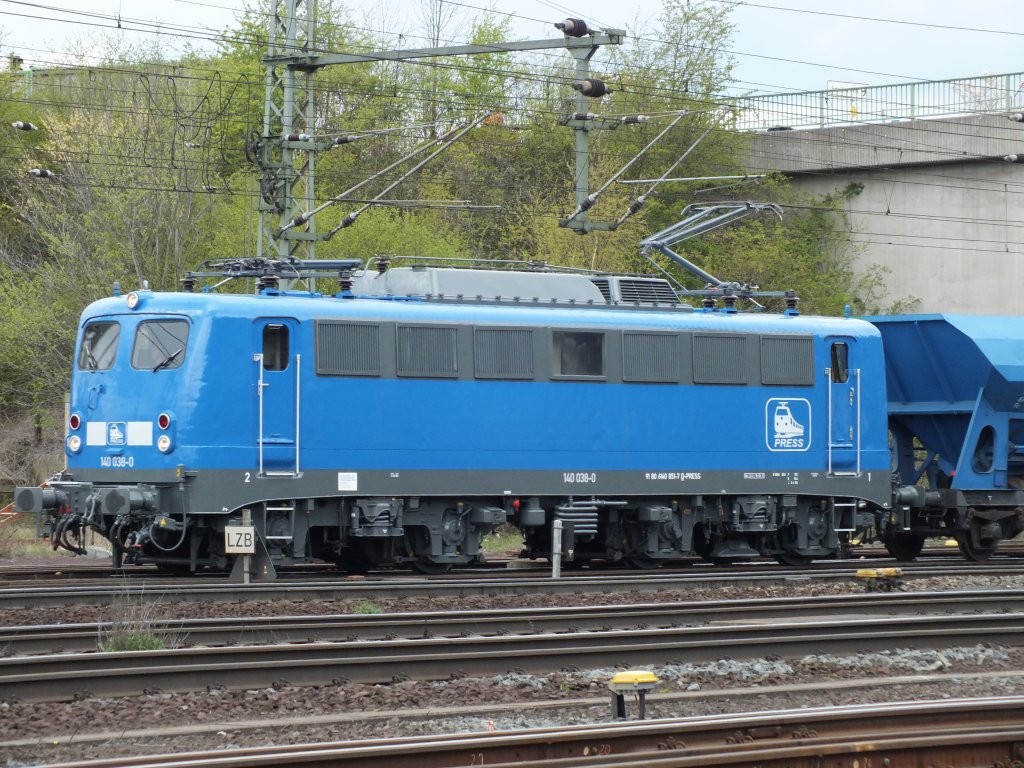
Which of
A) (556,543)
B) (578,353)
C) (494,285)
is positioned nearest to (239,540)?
(556,543)

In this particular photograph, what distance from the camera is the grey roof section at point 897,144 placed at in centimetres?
3800

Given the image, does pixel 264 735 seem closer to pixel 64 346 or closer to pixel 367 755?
pixel 367 755

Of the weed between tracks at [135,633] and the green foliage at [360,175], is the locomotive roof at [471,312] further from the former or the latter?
the green foliage at [360,175]

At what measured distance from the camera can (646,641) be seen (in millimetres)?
12539

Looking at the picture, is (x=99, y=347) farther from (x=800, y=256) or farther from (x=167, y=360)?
(x=800, y=256)

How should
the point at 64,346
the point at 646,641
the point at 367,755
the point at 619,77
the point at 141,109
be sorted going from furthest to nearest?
the point at 619,77, the point at 141,109, the point at 64,346, the point at 646,641, the point at 367,755

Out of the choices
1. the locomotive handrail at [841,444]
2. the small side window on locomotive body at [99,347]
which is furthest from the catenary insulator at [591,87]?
the small side window on locomotive body at [99,347]

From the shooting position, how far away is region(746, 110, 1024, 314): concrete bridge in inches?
1507

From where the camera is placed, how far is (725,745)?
8.37 meters

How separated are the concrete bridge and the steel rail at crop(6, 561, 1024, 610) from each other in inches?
834

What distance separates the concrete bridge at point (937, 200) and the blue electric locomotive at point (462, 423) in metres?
18.2

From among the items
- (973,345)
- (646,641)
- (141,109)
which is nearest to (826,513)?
(973,345)

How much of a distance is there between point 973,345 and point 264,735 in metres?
15.8

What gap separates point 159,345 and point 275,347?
143cm
